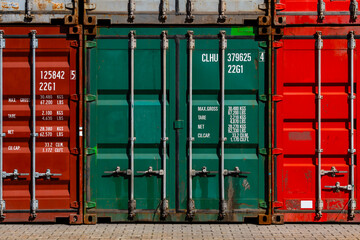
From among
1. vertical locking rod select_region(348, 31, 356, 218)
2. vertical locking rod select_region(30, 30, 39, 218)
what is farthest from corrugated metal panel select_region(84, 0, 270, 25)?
vertical locking rod select_region(348, 31, 356, 218)

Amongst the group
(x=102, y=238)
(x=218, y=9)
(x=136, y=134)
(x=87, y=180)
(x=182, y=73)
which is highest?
(x=218, y=9)

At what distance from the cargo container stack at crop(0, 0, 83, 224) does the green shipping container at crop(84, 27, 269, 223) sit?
30cm

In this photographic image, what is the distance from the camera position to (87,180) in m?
9.99

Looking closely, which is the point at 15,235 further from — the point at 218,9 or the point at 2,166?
the point at 218,9

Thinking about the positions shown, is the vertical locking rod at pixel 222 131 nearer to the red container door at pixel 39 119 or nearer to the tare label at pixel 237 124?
the tare label at pixel 237 124

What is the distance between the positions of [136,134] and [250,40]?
2.49m

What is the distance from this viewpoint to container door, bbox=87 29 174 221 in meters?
9.96

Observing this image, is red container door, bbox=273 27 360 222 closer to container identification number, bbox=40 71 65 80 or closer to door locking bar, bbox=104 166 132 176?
door locking bar, bbox=104 166 132 176

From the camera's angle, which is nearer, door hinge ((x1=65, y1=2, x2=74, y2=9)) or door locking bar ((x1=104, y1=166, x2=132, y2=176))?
door locking bar ((x1=104, y1=166, x2=132, y2=176))

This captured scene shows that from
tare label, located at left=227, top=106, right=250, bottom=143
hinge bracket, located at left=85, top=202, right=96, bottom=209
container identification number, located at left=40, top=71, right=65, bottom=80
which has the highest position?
container identification number, located at left=40, top=71, right=65, bottom=80

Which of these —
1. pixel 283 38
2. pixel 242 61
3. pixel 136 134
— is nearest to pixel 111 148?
pixel 136 134

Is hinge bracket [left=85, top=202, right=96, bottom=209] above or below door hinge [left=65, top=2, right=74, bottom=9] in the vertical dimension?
below

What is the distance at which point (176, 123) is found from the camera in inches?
391

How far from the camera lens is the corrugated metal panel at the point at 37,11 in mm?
9969
